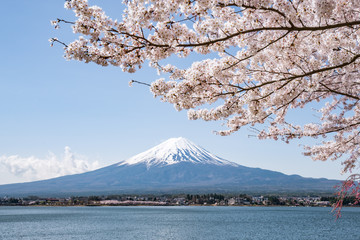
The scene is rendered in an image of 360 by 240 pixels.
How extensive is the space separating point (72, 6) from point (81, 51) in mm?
614

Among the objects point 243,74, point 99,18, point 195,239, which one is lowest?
point 195,239

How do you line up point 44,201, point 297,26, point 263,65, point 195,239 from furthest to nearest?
point 44,201 < point 195,239 < point 263,65 < point 297,26

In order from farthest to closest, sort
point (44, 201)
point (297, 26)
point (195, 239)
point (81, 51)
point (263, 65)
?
point (44, 201) → point (195, 239) → point (263, 65) → point (81, 51) → point (297, 26)

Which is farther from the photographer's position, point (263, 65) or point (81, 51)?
point (263, 65)

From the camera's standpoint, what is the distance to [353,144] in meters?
9.58

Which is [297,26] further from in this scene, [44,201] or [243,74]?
[44,201]

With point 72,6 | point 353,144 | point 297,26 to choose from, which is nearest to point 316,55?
point 297,26

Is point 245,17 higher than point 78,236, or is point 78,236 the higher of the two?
point 245,17

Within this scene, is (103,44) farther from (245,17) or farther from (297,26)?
(297,26)

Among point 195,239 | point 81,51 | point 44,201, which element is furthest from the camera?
point 44,201

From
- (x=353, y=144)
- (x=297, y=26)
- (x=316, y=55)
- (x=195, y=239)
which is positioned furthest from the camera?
(x=195, y=239)

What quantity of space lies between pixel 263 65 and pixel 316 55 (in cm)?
125

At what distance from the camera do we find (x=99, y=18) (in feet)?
16.6

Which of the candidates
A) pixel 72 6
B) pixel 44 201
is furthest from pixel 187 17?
pixel 44 201
